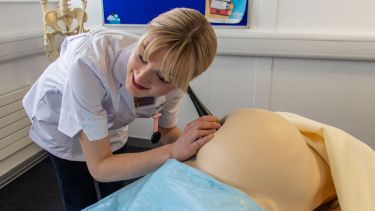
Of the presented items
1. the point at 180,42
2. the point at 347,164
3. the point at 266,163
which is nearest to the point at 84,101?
the point at 180,42

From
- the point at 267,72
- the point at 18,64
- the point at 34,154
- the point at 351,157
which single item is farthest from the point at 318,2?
the point at 34,154

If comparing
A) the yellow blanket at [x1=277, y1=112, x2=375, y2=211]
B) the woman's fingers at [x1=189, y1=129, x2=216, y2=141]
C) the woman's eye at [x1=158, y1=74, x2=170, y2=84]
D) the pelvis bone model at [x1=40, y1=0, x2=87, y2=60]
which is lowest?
the yellow blanket at [x1=277, y1=112, x2=375, y2=211]

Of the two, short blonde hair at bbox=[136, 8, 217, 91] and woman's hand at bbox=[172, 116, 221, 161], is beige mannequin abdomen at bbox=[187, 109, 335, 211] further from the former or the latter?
short blonde hair at bbox=[136, 8, 217, 91]

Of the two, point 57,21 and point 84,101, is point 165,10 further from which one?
point 84,101

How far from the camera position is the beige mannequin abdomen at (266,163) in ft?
2.28

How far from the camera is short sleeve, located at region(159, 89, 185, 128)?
107cm

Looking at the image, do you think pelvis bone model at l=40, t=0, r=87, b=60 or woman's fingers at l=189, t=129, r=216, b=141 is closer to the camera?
woman's fingers at l=189, t=129, r=216, b=141

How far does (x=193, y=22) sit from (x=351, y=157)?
476 mm

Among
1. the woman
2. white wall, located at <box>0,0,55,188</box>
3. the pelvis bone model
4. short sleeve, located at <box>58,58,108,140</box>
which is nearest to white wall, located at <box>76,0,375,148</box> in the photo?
the pelvis bone model

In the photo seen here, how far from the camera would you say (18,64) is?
6.27 ft

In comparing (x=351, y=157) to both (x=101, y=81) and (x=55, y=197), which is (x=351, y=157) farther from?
(x=55, y=197)

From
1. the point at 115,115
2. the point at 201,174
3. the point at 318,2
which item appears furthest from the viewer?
the point at 318,2

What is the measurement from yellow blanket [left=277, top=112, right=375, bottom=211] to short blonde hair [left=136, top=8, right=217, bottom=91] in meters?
0.33

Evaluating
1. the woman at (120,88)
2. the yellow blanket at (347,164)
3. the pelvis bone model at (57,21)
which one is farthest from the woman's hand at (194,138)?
the pelvis bone model at (57,21)
